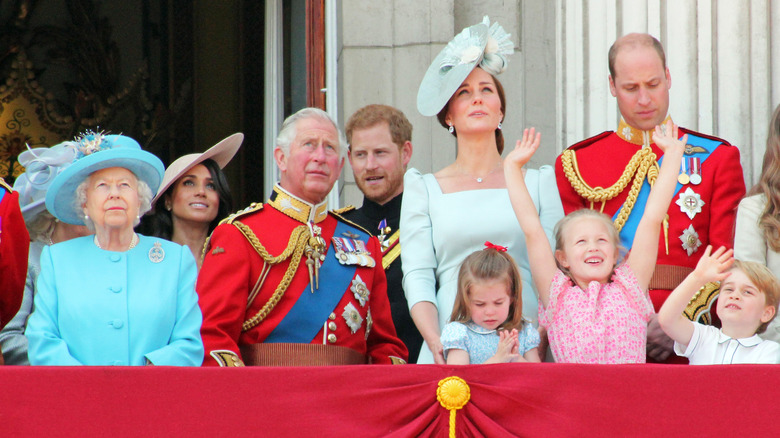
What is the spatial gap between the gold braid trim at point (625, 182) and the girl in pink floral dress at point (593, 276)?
0.37 metres

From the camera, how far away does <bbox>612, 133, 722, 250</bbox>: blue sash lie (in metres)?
4.31

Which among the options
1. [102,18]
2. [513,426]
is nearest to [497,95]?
[513,426]

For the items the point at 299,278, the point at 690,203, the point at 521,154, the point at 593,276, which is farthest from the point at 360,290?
the point at 690,203

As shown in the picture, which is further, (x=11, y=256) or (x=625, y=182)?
(x=625, y=182)

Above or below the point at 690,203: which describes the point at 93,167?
above

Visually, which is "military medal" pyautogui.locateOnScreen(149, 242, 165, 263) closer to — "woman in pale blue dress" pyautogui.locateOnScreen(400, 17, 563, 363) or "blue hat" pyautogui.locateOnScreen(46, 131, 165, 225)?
→ "blue hat" pyautogui.locateOnScreen(46, 131, 165, 225)

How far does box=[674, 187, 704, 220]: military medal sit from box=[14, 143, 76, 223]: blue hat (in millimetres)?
2025

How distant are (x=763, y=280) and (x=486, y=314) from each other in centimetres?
81

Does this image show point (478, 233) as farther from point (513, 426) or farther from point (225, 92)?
point (225, 92)

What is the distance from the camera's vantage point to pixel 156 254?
12.8ft

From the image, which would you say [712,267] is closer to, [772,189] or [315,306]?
[772,189]

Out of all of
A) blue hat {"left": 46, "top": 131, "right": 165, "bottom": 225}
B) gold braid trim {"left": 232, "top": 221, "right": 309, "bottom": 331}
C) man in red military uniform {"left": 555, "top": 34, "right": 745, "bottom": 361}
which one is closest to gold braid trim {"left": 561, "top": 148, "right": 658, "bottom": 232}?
man in red military uniform {"left": 555, "top": 34, "right": 745, "bottom": 361}

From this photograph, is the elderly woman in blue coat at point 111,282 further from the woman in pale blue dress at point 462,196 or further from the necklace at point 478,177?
the necklace at point 478,177

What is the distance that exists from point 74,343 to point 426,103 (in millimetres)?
1424
